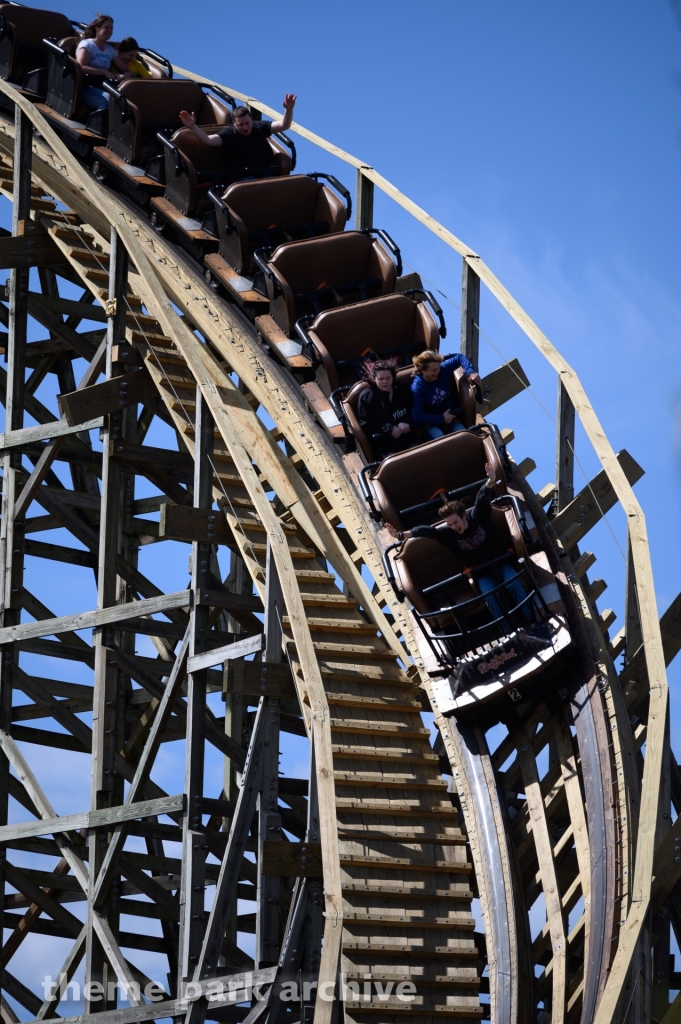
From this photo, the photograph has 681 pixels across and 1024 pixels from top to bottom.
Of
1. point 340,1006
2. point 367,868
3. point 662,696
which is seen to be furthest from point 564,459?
point 340,1006

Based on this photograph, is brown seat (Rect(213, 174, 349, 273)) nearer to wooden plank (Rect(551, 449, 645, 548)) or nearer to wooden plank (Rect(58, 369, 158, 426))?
wooden plank (Rect(58, 369, 158, 426))

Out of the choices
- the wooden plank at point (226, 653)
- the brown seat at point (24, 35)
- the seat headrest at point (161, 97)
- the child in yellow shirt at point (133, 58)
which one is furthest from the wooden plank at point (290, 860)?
the child in yellow shirt at point (133, 58)

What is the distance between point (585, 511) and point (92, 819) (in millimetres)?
3607

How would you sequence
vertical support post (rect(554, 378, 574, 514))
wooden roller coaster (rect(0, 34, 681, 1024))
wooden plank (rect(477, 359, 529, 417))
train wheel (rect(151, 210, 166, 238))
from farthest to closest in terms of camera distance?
train wheel (rect(151, 210, 166, 238)), wooden plank (rect(477, 359, 529, 417)), vertical support post (rect(554, 378, 574, 514)), wooden roller coaster (rect(0, 34, 681, 1024))

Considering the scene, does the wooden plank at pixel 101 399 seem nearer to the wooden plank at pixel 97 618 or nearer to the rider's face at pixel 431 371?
the wooden plank at pixel 97 618

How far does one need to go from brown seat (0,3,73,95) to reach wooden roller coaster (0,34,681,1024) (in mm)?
2120

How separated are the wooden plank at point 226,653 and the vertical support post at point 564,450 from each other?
7.04 ft

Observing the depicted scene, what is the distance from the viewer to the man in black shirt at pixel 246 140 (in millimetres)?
12445

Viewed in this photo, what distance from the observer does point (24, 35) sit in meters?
14.0

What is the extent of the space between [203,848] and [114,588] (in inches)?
78.9

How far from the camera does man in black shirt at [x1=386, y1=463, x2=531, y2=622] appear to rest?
8492mm

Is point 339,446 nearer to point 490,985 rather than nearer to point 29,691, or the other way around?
point 29,691

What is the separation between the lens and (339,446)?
991cm

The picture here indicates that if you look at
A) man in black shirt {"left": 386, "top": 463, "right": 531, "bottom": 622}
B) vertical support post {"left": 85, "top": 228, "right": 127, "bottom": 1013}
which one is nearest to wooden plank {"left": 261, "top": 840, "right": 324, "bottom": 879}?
→ vertical support post {"left": 85, "top": 228, "right": 127, "bottom": 1013}
